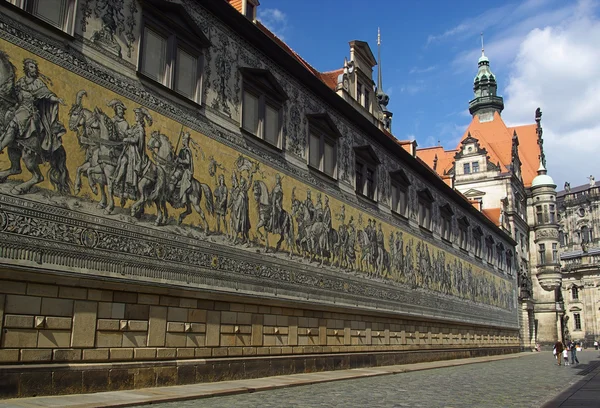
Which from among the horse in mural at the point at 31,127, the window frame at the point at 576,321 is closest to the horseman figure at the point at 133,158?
the horse in mural at the point at 31,127

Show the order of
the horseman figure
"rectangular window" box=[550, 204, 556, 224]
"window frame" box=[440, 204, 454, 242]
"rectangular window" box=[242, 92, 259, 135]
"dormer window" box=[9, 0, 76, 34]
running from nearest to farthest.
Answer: "dormer window" box=[9, 0, 76, 34] < the horseman figure < "rectangular window" box=[242, 92, 259, 135] < "window frame" box=[440, 204, 454, 242] < "rectangular window" box=[550, 204, 556, 224]

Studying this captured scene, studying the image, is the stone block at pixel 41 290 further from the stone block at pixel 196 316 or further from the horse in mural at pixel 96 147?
the stone block at pixel 196 316

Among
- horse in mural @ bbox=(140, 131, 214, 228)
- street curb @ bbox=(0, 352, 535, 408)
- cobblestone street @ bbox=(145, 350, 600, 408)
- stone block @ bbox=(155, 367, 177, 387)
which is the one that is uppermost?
horse in mural @ bbox=(140, 131, 214, 228)

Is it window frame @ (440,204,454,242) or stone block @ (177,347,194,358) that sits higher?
window frame @ (440,204,454,242)

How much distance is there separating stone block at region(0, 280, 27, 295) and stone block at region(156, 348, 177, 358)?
2.93 m

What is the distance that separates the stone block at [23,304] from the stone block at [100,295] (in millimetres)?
918

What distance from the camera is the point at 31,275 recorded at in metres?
8.50

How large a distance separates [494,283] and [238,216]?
2886 centimetres

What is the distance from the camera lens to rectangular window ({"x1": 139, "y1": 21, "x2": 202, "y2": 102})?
37.6 feet

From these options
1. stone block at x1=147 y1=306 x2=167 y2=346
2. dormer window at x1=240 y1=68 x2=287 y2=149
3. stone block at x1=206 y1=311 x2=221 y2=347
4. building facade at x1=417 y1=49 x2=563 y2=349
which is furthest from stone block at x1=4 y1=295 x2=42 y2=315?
building facade at x1=417 y1=49 x2=563 y2=349

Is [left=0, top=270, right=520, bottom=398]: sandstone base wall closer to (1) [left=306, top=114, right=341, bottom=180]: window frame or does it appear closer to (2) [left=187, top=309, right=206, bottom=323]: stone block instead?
(2) [left=187, top=309, right=206, bottom=323]: stone block

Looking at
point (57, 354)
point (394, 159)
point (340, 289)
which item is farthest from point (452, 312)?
point (57, 354)

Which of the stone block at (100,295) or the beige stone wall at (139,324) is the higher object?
the stone block at (100,295)

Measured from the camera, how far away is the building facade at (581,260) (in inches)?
2586
